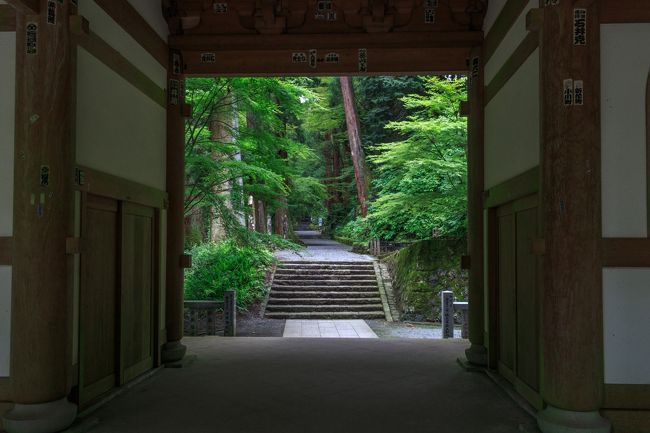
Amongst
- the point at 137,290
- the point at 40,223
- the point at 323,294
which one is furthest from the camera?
the point at 323,294

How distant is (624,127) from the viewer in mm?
3906

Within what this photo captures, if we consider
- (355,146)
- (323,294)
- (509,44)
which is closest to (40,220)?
(509,44)

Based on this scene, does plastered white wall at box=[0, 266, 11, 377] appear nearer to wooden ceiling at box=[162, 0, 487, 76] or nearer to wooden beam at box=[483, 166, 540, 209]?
wooden ceiling at box=[162, 0, 487, 76]

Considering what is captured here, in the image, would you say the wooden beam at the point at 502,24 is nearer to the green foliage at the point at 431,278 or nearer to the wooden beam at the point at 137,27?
the wooden beam at the point at 137,27

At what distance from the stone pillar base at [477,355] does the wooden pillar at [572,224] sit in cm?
203

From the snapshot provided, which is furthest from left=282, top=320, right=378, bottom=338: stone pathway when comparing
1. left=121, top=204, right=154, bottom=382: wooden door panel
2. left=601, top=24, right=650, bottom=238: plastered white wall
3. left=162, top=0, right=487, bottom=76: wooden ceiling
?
left=601, top=24, right=650, bottom=238: plastered white wall

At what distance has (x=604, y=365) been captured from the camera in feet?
12.7

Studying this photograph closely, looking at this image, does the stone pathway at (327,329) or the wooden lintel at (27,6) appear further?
the stone pathway at (327,329)

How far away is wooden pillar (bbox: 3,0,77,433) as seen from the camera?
375cm

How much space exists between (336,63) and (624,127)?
357cm

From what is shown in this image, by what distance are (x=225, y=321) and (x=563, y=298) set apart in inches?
245

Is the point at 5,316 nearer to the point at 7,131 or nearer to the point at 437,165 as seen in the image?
the point at 7,131

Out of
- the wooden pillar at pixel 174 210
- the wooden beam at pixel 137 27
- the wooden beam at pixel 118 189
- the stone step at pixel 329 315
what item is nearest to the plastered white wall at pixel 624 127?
the wooden beam at pixel 118 189

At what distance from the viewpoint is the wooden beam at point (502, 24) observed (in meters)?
4.90
